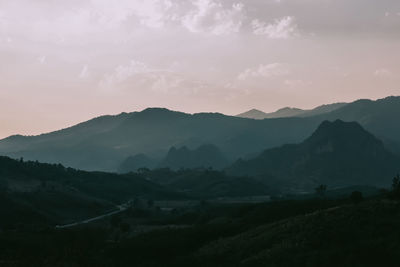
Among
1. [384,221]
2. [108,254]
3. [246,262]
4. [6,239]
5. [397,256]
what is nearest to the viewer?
[397,256]

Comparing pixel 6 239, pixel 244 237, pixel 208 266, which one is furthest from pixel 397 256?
pixel 6 239

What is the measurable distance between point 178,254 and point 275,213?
2232 inches

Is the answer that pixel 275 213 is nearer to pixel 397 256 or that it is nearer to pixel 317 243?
pixel 317 243

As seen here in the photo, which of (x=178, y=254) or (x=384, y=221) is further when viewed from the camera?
(x=178, y=254)

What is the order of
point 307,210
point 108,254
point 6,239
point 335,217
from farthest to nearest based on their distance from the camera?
point 307,210 → point 6,239 → point 108,254 → point 335,217

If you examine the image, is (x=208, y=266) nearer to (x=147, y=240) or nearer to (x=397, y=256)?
(x=397, y=256)

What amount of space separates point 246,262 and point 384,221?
26.1 metres

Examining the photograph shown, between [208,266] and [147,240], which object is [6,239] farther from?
[208,266]

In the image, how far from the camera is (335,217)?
86000 mm

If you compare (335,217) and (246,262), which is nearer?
(246,262)

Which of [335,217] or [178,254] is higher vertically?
[335,217]

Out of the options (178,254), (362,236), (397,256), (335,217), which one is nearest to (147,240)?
(178,254)

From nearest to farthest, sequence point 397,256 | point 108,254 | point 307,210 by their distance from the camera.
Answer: point 397,256
point 108,254
point 307,210

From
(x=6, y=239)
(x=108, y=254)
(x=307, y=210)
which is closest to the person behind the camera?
(x=108, y=254)
